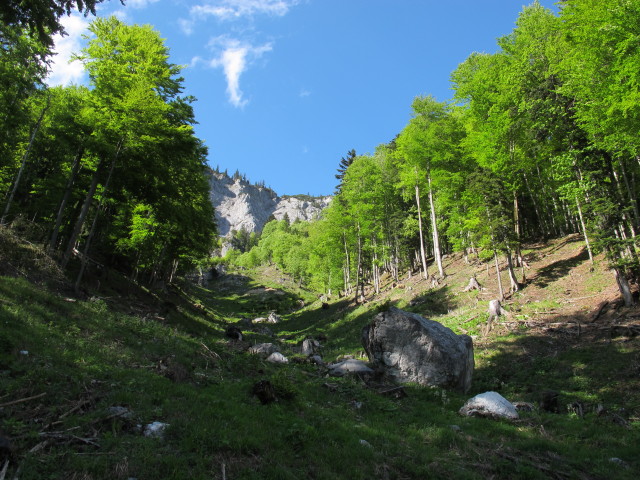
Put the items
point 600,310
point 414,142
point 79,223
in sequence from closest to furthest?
point 600,310 → point 79,223 → point 414,142

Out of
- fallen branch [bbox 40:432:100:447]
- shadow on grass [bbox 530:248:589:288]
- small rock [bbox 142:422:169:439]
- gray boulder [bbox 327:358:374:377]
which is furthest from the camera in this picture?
shadow on grass [bbox 530:248:589:288]

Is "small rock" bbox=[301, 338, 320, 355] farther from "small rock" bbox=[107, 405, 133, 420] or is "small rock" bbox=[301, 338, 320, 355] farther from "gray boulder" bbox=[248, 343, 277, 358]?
"small rock" bbox=[107, 405, 133, 420]

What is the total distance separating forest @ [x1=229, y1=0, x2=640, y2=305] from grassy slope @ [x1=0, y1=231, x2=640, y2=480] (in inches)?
186

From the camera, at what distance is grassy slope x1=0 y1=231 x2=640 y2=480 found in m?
5.23

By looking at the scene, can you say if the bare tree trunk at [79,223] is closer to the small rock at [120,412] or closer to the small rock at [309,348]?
the small rock at [120,412]

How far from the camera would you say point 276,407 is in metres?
7.80

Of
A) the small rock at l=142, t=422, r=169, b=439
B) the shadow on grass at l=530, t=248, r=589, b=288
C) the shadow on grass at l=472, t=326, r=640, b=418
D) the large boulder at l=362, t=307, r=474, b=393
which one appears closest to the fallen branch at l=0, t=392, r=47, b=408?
the small rock at l=142, t=422, r=169, b=439

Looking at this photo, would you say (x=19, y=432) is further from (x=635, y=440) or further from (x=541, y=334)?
(x=541, y=334)

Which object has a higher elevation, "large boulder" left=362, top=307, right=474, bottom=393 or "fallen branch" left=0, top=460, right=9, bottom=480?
"large boulder" left=362, top=307, right=474, bottom=393

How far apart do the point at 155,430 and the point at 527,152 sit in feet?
84.5

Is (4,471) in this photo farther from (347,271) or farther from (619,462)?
(347,271)

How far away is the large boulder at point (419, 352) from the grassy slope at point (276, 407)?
0.73 metres

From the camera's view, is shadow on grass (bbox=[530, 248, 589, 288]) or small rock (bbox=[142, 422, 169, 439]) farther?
shadow on grass (bbox=[530, 248, 589, 288])

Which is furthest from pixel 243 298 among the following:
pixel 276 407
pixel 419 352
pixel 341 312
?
pixel 276 407
